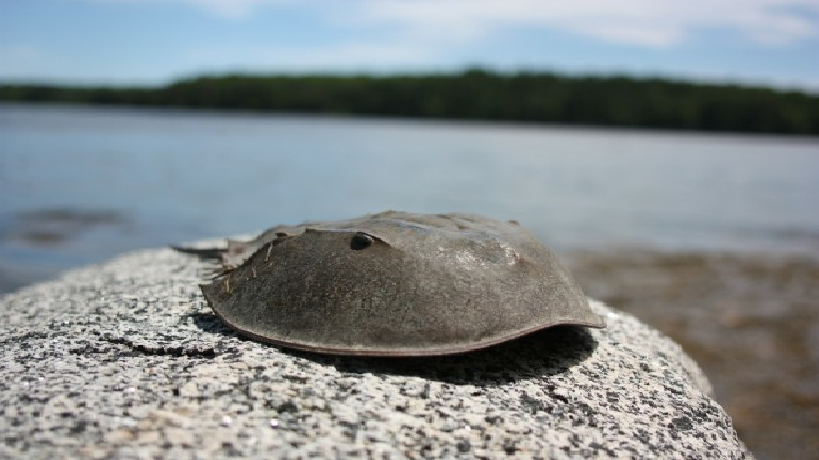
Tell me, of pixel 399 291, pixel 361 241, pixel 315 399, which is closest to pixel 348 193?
pixel 361 241

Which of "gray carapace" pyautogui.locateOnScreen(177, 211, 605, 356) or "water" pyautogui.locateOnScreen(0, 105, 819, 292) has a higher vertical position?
"gray carapace" pyautogui.locateOnScreen(177, 211, 605, 356)

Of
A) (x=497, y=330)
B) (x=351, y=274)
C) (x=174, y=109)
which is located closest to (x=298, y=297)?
(x=351, y=274)

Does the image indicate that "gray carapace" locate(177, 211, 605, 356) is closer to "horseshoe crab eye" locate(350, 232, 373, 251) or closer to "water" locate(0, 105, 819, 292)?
"horseshoe crab eye" locate(350, 232, 373, 251)

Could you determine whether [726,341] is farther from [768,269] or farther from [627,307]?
[768,269]

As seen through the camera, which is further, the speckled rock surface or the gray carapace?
the gray carapace

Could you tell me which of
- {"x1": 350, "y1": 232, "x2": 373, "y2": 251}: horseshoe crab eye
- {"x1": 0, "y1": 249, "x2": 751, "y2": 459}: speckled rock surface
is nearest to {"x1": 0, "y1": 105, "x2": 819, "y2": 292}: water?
{"x1": 0, "y1": 249, "x2": 751, "y2": 459}: speckled rock surface

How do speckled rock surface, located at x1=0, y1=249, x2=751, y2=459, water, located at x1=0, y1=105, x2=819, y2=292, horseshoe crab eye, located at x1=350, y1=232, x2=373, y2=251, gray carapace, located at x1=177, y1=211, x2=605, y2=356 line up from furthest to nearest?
1. water, located at x1=0, y1=105, x2=819, y2=292
2. horseshoe crab eye, located at x1=350, y1=232, x2=373, y2=251
3. gray carapace, located at x1=177, y1=211, x2=605, y2=356
4. speckled rock surface, located at x1=0, y1=249, x2=751, y2=459

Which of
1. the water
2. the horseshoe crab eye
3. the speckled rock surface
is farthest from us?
the water
